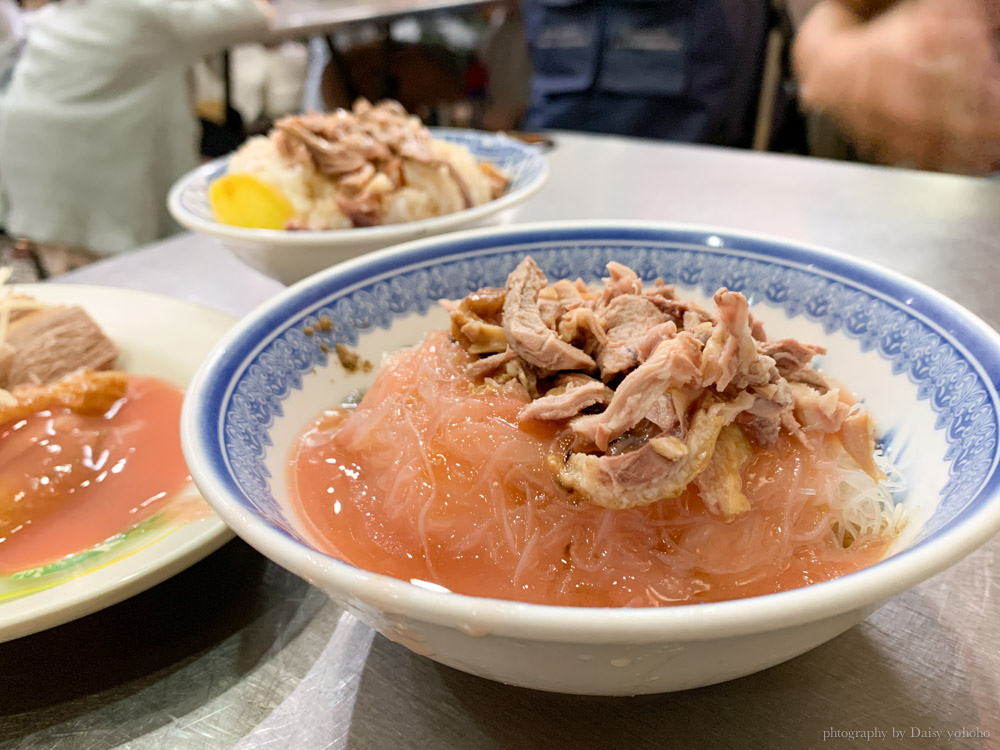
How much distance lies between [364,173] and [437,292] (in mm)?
528

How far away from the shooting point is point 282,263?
1269mm

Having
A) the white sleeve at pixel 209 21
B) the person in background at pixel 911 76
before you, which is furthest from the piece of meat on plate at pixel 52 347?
the white sleeve at pixel 209 21

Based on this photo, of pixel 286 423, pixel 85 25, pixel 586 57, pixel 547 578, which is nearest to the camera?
pixel 547 578

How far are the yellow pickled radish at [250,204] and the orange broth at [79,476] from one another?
507 mm

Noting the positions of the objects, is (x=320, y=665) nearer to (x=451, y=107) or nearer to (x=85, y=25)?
(x=85, y=25)

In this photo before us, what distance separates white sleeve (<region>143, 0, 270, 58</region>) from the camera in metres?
3.49

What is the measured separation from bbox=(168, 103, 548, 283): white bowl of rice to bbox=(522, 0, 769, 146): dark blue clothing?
1.84 metres

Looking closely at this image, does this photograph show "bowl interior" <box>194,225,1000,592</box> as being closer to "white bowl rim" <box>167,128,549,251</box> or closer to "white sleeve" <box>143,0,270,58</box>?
"white bowl rim" <box>167,128,549,251</box>

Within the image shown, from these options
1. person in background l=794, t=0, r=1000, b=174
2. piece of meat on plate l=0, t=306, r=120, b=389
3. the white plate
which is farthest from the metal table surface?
person in background l=794, t=0, r=1000, b=174

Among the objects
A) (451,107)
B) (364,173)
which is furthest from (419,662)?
(451,107)

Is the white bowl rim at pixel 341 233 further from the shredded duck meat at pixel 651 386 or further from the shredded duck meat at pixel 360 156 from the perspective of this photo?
the shredded duck meat at pixel 651 386

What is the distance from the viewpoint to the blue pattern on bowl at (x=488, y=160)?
4.86ft

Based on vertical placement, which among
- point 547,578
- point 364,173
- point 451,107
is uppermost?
point 364,173

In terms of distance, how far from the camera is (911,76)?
2412 mm
